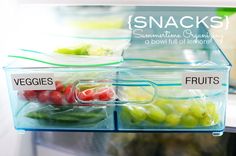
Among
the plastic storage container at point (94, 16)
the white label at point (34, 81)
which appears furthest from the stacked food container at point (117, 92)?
the plastic storage container at point (94, 16)

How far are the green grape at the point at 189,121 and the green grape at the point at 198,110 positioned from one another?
0.01 m

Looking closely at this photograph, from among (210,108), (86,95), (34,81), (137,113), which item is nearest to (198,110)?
(210,108)

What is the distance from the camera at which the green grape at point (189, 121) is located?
68cm

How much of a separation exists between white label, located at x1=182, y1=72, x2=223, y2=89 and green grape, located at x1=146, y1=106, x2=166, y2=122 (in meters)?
0.08

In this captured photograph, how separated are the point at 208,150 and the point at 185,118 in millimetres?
221

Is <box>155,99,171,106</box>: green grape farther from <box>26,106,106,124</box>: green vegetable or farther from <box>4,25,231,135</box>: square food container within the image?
<box>26,106,106,124</box>: green vegetable

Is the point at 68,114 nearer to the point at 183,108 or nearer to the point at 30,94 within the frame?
the point at 30,94

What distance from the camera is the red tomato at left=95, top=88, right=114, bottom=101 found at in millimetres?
694

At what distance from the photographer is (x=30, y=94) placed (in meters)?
0.70

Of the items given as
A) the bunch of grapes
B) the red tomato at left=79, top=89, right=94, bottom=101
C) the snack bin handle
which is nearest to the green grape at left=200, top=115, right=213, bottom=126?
the bunch of grapes

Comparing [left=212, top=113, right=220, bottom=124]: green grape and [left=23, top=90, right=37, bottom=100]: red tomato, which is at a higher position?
[left=23, top=90, right=37, bottom=100]: red tomato

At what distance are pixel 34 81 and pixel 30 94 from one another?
0.14ft

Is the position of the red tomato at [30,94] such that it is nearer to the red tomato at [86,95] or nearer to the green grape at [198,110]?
the red tomato at [86,95]

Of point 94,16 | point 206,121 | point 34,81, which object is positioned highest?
point 94,16
